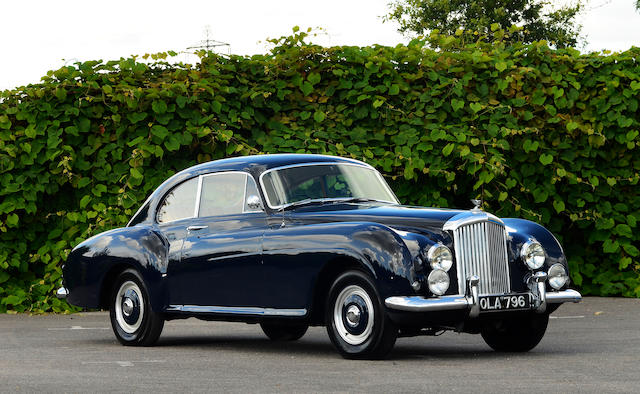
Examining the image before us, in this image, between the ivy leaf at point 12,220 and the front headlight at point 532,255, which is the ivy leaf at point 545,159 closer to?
the front headlight at point 532,255

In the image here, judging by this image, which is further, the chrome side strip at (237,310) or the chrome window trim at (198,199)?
the chrome window trim at (198,199)

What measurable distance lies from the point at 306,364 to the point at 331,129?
6.51 metres

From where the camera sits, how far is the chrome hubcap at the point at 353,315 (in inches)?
328

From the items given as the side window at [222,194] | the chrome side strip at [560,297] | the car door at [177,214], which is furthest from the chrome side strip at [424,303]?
the car door at [177,214]

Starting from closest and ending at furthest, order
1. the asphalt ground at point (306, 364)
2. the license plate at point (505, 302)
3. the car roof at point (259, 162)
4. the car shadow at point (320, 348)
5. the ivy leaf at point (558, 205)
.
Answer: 1. the asphalt ground at point (306, 364)
2. the license plate at point (505, 302)
3. the car shadow at point (320, 348)
4. the car roof at point (259, 162)
5. the ivy leaf at point (558, 205)

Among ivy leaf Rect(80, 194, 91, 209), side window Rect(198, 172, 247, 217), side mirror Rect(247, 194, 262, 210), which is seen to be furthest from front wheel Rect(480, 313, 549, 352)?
ivy leaf Rect(80, 194, 91, 209)

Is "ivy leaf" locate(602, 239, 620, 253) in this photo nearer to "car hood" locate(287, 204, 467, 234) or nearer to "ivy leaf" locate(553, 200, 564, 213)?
"ivy leaf" locate(553, 200, 564, 213)

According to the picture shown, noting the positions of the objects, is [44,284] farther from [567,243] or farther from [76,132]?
[567,243]

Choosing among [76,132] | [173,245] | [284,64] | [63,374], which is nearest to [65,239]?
[76,132]

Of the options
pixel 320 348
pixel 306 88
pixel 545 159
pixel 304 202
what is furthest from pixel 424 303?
pixel 306 88

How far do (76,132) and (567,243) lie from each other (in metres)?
6.99

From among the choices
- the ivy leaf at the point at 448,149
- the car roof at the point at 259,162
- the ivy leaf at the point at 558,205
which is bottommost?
the ivy leaf at the point at 558,205

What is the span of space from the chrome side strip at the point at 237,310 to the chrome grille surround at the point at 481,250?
1358mm

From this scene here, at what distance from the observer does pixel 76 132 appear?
14.2m
